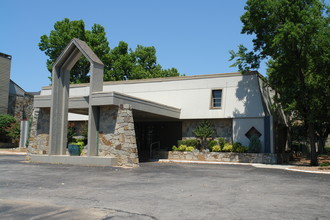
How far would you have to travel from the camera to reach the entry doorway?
25266mm

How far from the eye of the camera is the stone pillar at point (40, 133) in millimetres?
19828

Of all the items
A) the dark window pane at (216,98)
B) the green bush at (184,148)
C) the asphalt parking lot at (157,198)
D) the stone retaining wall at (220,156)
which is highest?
the dark window pane at (216,98)

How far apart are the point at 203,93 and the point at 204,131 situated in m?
2.81

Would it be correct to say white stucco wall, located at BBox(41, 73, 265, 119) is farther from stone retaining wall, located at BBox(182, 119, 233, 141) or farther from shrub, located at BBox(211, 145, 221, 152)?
shrub, located at BBox(211, 145, 221, 152)

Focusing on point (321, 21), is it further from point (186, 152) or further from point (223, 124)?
point (186, 152)

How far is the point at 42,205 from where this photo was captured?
23.4 ft

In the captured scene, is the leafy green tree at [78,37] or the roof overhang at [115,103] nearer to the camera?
the roof overhang at [115,103]

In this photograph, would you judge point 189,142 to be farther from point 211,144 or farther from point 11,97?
point 11,97

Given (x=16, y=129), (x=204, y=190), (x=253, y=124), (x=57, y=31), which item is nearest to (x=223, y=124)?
(x=253, y=124)

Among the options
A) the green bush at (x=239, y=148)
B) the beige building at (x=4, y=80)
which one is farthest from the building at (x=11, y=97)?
the green bush at (x=239, y=148)

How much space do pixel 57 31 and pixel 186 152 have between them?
2729 centimetres

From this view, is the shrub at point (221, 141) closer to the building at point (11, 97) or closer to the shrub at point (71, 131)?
the shrub at point (71, 131)

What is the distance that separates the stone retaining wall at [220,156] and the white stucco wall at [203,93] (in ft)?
8.85

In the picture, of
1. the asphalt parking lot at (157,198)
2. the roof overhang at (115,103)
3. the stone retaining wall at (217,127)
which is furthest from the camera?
the stone retaining wall at (217,127)
